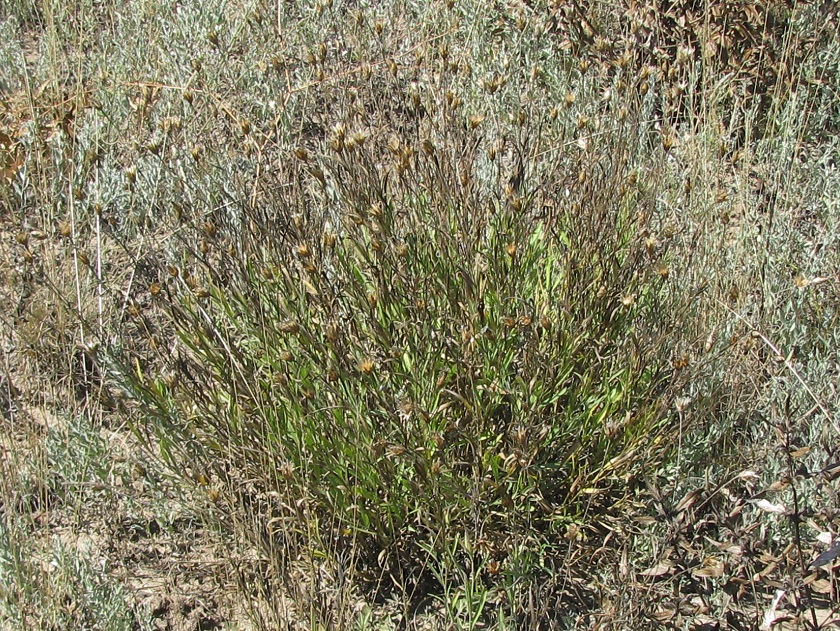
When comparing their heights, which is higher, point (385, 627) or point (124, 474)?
point (124, 474)

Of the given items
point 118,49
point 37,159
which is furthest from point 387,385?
point 118,49

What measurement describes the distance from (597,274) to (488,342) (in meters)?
0.37

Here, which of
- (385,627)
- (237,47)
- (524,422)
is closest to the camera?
(524,422)

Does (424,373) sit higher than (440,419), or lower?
higher

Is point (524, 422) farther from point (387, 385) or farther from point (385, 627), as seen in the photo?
point (385, 627)

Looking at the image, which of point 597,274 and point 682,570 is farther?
point 597,274

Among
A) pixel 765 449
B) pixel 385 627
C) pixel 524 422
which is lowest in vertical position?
pixel 385 627

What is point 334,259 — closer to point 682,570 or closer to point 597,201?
point 597,201

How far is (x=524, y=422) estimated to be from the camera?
7.68 feet

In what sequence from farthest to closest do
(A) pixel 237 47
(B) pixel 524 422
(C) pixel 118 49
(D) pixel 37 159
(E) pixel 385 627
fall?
(A) pixel 237 47
(C) pixel 118 49
(D) pixel 37 159
(E) pixel 385 627
(B) pixel 524 422

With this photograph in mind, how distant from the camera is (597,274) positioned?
2588 mm

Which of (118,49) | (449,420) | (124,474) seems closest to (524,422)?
(449,420)

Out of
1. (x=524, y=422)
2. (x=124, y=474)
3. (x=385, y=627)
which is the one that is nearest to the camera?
(x=524, y=422)

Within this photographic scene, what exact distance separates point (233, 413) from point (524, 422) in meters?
0.88
